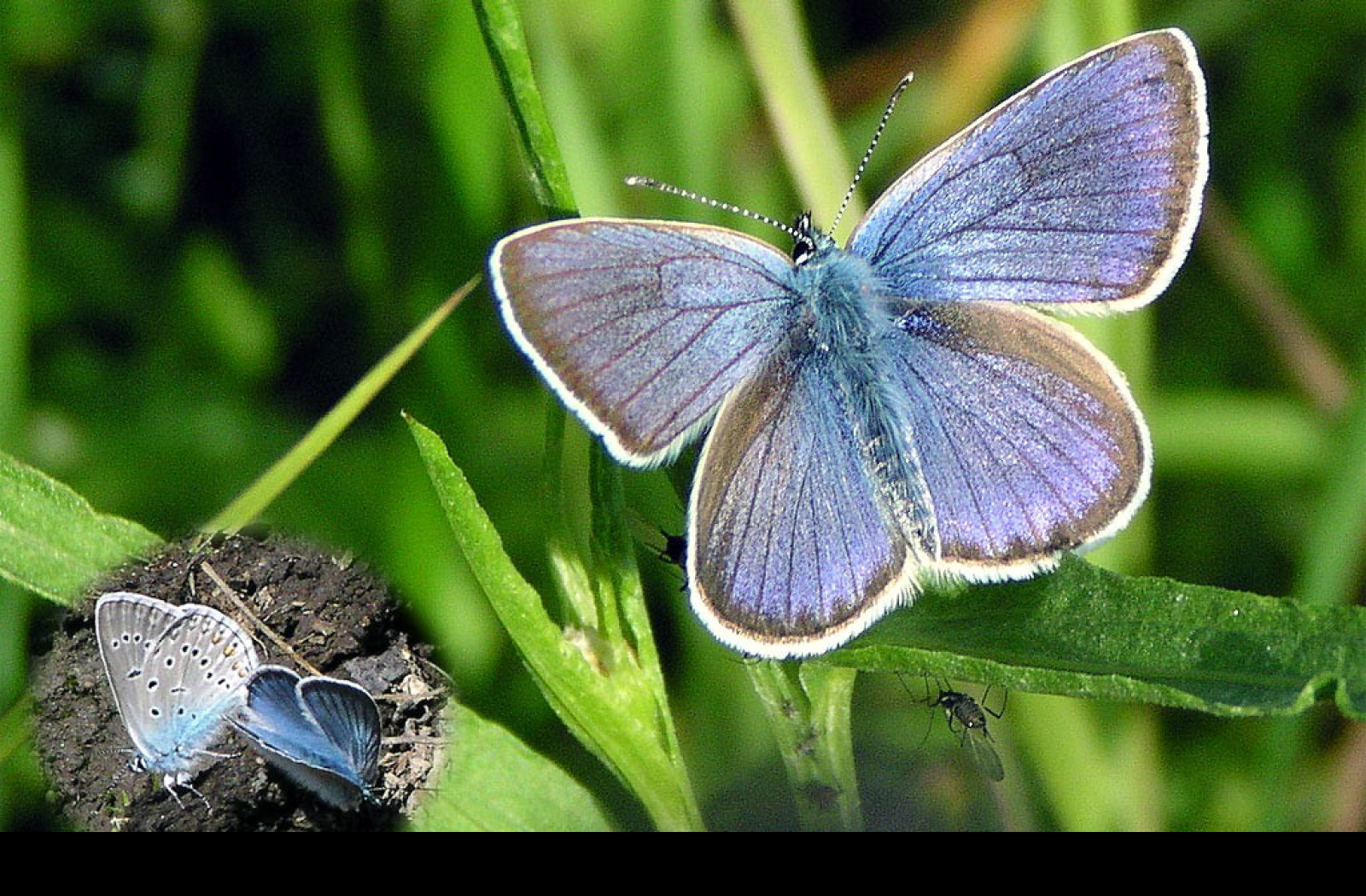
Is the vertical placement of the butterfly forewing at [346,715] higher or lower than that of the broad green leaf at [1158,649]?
higher

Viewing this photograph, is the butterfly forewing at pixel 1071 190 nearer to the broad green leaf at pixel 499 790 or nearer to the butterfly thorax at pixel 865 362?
the butterfly thorax at pixel 865 362

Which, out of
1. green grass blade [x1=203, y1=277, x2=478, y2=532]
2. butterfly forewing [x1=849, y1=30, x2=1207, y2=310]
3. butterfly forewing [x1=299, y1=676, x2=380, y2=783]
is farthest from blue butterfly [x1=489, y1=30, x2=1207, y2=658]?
butterfly forewing [x1=299, y1=676, x2=380, y2=783]

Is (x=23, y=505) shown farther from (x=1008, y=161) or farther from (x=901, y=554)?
(x=1008, y=161)

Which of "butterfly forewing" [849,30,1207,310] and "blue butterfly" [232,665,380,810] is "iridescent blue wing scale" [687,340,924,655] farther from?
"blue butterfly" [232,665,380,810]

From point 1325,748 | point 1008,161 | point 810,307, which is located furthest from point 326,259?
point 1325,748

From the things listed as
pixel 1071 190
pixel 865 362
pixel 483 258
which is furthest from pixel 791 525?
pixel 483 258

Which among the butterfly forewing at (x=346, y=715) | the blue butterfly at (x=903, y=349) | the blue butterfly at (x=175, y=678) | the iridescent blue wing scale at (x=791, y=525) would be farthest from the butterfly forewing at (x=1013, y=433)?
the blue butterfly at (x=175, y=678)

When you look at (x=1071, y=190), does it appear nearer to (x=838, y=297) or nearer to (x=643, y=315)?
(x=838, y=297)
